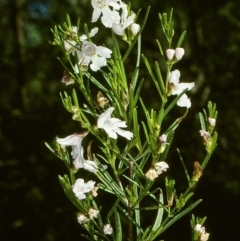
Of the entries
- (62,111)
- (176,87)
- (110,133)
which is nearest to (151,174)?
(110,133)

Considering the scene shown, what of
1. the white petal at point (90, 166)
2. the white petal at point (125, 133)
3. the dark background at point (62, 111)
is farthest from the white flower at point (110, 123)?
the dark background at point (62, 111)

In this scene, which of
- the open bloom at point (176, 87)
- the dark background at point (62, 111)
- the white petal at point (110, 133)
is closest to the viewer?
the white petal at point (110, 133)

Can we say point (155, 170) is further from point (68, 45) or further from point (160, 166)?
point (68, 45)

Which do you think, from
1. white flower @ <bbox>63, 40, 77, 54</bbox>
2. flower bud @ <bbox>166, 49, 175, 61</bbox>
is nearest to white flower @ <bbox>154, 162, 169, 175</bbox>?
flower bud @ <bbox>166, 49, 175, 61</bbox>

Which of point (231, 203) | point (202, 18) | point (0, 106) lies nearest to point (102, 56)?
point (231, 203)

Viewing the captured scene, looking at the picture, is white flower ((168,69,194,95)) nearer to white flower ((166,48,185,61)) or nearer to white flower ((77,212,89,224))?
white flower ((166,48,185,61))

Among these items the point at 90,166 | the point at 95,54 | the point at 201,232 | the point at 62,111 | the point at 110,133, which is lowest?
the point at 62,111

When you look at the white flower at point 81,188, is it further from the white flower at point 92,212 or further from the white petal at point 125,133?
the white petal at point 125,133
